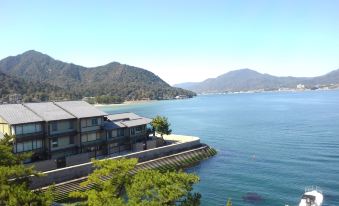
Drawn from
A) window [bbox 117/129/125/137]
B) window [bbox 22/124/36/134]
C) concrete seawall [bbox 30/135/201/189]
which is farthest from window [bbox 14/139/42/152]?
window [bbox 117/129/125/137]

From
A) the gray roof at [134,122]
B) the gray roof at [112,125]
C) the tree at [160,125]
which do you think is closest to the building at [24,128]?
the gray roof at [112,125]

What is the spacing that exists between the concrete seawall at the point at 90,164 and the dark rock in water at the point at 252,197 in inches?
656

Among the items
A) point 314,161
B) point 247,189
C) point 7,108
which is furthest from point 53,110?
point 314,161

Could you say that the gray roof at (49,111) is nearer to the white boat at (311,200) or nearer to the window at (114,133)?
the window at (114,133)

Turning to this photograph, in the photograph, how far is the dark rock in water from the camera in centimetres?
4152

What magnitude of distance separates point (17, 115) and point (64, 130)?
6.25 meters

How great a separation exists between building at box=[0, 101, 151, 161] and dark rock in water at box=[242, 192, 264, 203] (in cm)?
2006

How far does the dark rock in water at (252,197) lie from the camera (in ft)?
136

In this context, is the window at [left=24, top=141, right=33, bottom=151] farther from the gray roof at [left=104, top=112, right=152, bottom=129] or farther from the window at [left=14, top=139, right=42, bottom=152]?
the gray roof at [left=104, top=112, right=152, bottom=129]

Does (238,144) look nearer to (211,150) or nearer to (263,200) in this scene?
(211,150)

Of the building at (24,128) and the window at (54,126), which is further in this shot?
the window at (54,126)

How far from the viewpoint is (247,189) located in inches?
1801

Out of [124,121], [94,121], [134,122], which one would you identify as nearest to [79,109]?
[94,121]

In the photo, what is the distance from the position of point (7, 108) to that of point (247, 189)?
31888mm
